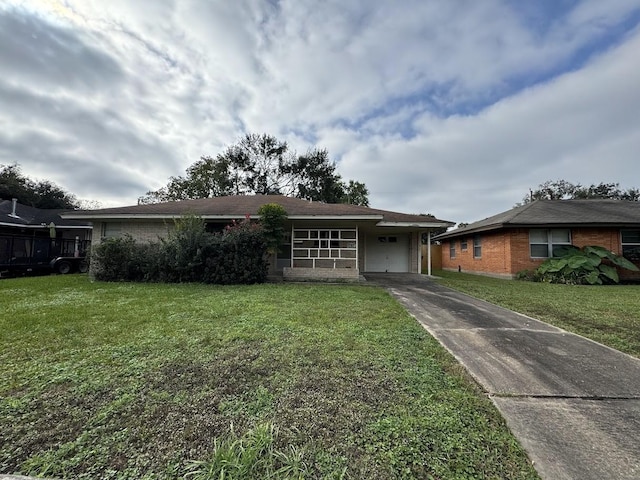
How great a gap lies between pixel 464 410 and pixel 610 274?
44.5ft

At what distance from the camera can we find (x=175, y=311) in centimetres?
584

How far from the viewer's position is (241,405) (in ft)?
8.08

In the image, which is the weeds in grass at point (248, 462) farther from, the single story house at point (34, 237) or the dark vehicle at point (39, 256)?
the dark vehicle at point (39, 256)

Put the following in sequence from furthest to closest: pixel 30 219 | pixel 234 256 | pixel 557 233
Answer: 1. pixel 30 219
2. pixel 557 233
3. pixel 234 256

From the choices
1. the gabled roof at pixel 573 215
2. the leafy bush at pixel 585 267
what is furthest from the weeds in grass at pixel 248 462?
the gabled roof at pixel 573 215

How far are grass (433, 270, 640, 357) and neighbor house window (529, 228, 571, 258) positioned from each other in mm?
3926

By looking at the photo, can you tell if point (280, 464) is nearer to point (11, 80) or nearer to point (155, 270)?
point (155, 270)

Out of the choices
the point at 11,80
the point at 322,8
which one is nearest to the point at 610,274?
the point at 322,8

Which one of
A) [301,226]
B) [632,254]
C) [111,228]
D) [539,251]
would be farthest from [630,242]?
[111,228]

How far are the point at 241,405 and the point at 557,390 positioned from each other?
122 inches

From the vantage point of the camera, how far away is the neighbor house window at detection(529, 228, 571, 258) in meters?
12.9

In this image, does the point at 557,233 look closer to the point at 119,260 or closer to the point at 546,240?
the point at 546,240

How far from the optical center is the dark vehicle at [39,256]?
41.9 ft

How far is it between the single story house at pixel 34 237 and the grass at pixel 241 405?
38.9ft
